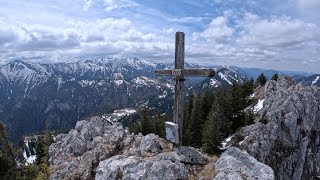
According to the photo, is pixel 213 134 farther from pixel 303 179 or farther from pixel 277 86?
pixel 277 86

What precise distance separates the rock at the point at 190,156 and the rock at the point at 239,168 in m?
0.90

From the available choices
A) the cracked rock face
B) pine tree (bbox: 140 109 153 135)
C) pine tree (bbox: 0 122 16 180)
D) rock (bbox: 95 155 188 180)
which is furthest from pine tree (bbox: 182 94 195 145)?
rock (bbox: 95 155 188 180)

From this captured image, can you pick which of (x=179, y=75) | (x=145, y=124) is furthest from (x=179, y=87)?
(x=145, y=124)

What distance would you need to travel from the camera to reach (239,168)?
14789 millimetres

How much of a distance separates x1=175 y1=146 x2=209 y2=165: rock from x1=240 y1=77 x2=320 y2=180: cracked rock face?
37.6 meters

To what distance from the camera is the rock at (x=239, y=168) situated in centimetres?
1429

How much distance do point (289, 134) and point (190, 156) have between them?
54628mm

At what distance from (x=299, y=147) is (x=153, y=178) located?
194 feet

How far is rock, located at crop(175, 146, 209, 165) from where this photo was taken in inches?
634

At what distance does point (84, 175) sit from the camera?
1823cm

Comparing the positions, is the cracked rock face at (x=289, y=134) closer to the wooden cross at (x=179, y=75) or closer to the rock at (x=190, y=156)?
the rock at (x=190, y=156)

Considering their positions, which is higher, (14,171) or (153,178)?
(153,178)

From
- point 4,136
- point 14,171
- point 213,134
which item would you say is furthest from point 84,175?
point 213,134

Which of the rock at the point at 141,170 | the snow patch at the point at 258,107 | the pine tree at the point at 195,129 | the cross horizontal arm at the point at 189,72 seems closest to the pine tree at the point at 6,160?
the rock at the point at 141,170
